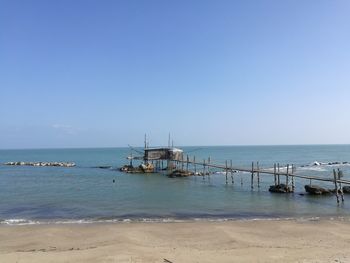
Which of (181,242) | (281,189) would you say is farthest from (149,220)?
(281,189)

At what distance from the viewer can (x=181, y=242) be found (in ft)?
55.5

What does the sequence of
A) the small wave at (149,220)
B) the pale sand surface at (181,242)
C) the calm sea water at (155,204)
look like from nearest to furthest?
1. the pale sand surface at (181,242)
2. the small wave at (149,220)
3. the calm sea water at (155,204)

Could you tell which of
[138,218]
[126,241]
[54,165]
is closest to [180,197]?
[138,218]

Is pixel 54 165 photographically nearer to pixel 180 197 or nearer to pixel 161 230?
pixel 180 197

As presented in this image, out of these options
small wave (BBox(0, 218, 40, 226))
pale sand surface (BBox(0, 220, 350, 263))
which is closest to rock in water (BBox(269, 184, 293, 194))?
pale sand surface (BBox(0, 220, 350, 263))

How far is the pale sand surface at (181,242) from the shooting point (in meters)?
Result: 13.9

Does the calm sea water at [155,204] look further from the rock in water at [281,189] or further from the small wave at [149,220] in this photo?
the rock in water at [281,189]

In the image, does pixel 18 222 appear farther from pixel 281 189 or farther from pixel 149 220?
pixel 281 189

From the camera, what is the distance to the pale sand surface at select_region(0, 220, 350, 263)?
45.6 feet

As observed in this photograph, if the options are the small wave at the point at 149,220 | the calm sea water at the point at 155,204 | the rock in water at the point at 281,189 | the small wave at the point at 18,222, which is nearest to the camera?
the small wave at the point at 18,222

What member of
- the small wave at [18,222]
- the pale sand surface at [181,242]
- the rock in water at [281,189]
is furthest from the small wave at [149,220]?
the rock in water at [281,189]

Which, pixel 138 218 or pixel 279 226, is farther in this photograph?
pixel 138 218

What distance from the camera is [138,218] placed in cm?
2380

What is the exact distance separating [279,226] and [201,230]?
433cm
